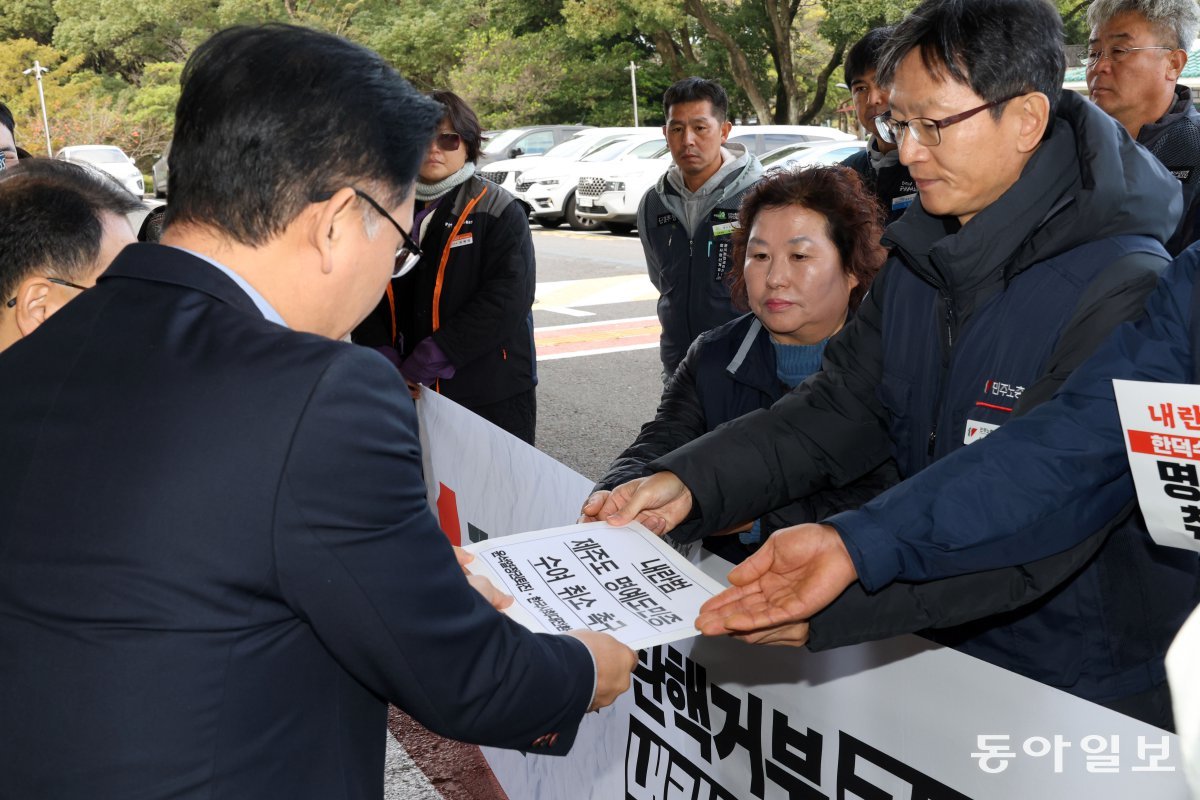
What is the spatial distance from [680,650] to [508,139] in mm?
21277

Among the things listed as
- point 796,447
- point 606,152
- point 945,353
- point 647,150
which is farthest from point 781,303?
point 606,152

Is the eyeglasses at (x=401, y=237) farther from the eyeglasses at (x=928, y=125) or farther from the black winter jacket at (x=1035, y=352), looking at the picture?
the eyeglasses at (x=928, y=125)

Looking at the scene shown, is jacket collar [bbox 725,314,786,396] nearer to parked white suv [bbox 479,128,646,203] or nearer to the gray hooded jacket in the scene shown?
the gray hooded jacket

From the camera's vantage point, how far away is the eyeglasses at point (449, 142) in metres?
4.40

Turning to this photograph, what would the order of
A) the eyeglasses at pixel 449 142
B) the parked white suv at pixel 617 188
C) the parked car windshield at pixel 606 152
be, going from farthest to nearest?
the parked car windshield at pixel 606 152, the parked white suv at pixel 617 188, the eyeglasses at pixel 449 142

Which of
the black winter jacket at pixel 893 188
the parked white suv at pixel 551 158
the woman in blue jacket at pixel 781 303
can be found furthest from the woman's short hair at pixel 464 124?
the parked white suv at pixel 551 158

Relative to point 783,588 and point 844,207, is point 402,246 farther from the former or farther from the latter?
point 844,207

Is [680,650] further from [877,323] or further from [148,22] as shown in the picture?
[148,22]

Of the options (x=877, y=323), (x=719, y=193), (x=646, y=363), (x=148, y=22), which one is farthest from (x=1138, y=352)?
(x=148, y=22)

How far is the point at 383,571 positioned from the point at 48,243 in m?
1.32

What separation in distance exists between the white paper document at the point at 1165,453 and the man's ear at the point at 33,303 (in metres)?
1.95

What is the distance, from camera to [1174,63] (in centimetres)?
419

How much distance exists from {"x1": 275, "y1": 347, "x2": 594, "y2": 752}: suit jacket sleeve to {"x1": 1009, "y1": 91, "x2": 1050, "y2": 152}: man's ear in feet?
4.64

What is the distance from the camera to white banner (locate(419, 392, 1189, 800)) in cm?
163
